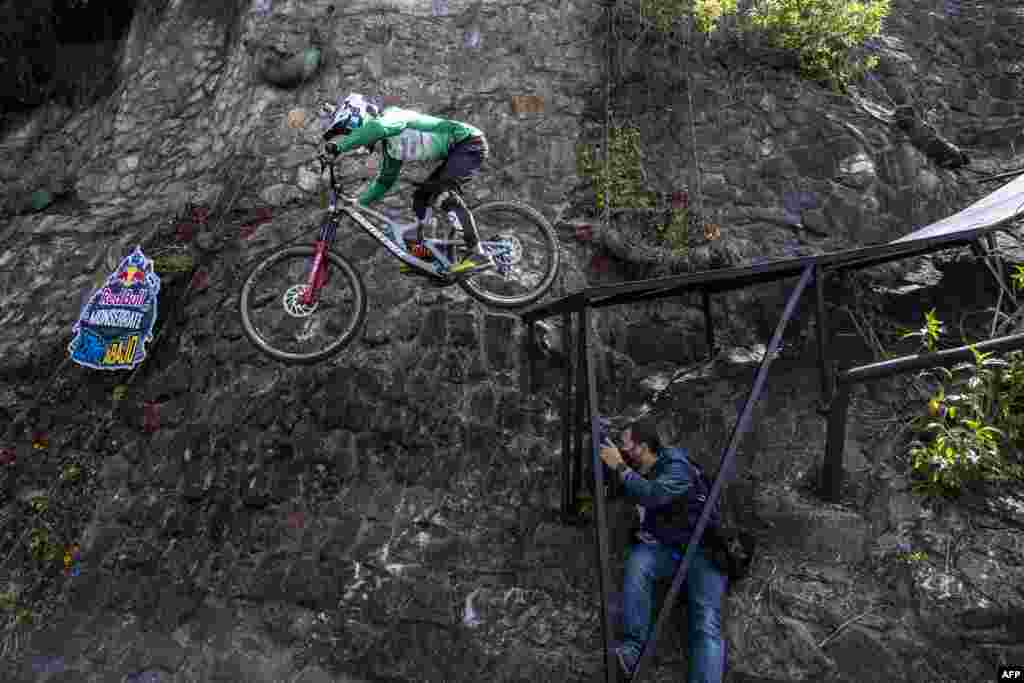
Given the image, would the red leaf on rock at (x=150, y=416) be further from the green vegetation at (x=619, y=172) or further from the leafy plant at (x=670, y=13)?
the leafy plant at (x=670, y=13)

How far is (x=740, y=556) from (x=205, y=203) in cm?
635

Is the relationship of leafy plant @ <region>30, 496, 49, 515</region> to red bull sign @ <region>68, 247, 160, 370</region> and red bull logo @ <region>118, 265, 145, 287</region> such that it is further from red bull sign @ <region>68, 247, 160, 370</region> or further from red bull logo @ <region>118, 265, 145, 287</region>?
red bull logo @ <region>118, 265, 145, 287</region>

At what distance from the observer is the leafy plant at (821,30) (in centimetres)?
834

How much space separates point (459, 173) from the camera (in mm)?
5973

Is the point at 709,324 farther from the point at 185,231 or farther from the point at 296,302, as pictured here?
the point at 185,231

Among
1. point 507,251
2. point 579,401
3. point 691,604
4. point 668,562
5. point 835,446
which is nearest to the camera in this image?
point 691,604

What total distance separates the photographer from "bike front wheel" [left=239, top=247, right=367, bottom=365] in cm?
228

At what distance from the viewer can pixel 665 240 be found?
291 inches

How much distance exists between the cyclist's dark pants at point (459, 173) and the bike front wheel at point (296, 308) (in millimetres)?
774

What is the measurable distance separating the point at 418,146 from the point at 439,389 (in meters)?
2.02

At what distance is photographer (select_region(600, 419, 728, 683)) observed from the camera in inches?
188

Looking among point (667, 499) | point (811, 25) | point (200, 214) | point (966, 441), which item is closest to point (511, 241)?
point (667, 499)

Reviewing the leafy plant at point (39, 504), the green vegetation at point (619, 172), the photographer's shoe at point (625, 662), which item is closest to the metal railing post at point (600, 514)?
the photographer's shoe at point (625, 662)

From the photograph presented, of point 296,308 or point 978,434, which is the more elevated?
point 296,308
